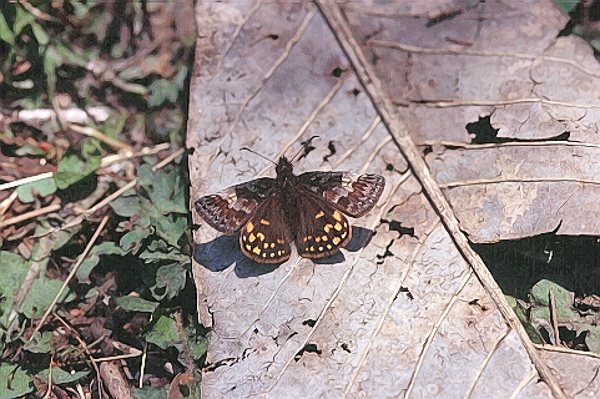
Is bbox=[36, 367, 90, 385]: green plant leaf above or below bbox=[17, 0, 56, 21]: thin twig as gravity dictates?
below

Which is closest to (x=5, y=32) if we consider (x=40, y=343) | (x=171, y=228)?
(x=171, y=228)

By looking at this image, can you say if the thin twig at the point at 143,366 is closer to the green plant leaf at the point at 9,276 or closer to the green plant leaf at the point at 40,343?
the green plant leaf at the point at 40,343

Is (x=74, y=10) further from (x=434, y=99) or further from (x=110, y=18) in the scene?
(x=434, y=99)

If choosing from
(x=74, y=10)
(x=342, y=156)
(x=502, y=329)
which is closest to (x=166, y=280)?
(x=342, y=156)

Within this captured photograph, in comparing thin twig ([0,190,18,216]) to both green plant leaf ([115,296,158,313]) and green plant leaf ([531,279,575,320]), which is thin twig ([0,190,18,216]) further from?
green plant leaf ([531,279,575,320])

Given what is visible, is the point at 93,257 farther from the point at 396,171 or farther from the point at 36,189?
the point at 396,171

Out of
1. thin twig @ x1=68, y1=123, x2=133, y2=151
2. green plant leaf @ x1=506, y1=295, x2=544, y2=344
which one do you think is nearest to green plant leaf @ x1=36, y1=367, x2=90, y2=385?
thin twig @ x1=68, y1=123, x2=133, y2=151

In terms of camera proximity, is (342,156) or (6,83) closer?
(342,156)
